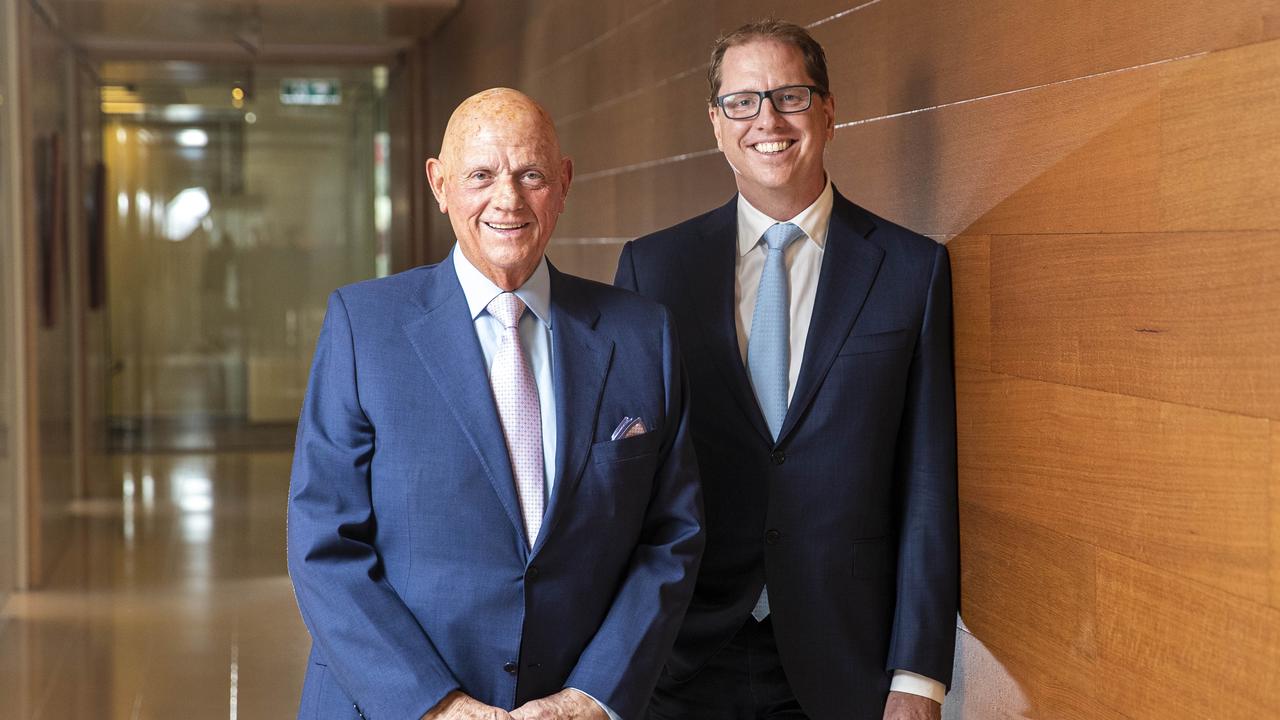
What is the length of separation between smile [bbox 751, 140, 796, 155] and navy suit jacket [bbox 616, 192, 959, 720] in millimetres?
184

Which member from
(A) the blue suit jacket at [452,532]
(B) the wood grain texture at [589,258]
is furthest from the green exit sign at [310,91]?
(A) the blue suit jacket at [452,532]

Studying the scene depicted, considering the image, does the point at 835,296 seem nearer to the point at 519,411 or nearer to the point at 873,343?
the point at 873,343

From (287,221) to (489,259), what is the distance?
41.0ft

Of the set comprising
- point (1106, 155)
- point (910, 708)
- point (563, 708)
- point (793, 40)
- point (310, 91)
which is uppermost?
point (310, 91)

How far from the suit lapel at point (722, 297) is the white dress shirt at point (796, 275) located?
2 cm

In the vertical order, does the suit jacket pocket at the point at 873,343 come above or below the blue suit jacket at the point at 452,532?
above

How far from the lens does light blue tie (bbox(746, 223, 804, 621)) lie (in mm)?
2332

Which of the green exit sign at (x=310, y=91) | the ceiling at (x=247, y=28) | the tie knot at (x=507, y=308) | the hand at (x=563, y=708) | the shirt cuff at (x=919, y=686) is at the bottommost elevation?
the shirt cuff at (x=919, y=686)

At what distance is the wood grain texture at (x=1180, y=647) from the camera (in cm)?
164

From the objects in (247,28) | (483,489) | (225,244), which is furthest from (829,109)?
(225,244)

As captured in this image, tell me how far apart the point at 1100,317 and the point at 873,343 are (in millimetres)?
431

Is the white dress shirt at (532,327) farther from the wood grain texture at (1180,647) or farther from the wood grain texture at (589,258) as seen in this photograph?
the wood grain texture at (589,258)

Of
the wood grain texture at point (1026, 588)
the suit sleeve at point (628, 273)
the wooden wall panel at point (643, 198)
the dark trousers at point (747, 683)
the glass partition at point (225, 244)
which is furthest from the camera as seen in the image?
the glass partition at point (225, 244)

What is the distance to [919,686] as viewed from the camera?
2314 mm
